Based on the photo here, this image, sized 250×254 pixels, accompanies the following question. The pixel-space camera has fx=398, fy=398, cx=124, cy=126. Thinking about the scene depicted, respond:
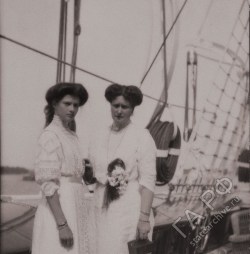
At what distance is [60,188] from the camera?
3.62ft

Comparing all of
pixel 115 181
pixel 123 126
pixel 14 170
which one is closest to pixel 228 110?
pixel 123 126

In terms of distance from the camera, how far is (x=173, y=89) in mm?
1904

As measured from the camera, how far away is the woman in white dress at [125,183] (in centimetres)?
117

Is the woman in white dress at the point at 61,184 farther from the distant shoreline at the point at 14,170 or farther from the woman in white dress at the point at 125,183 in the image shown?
the distant shoreline at the point at 14,170

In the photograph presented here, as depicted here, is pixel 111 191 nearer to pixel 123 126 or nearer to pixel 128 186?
pixel 128 186

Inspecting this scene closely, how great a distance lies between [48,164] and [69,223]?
0.18m

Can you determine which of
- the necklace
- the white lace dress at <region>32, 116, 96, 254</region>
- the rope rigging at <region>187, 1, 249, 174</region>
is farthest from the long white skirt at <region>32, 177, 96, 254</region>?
the rope rigging at <region>187, 1, 249, 174</region>

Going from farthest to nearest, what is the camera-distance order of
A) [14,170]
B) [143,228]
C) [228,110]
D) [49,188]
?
[228,110] < [14,170] < [143,228] < [49,188]

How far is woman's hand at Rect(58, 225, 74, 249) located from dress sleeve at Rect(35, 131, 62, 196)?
10 cm

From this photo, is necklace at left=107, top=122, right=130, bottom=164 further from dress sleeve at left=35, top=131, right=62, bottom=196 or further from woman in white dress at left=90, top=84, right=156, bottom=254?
dress sleeve at left=35, top=131, right=62, bottom=196

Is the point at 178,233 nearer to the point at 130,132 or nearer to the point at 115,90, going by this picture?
the point at 130,132

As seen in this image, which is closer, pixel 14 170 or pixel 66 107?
pixel 66 107

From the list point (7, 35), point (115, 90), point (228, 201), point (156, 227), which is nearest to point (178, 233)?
point (156, 227)

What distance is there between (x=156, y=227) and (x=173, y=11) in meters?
0.93
